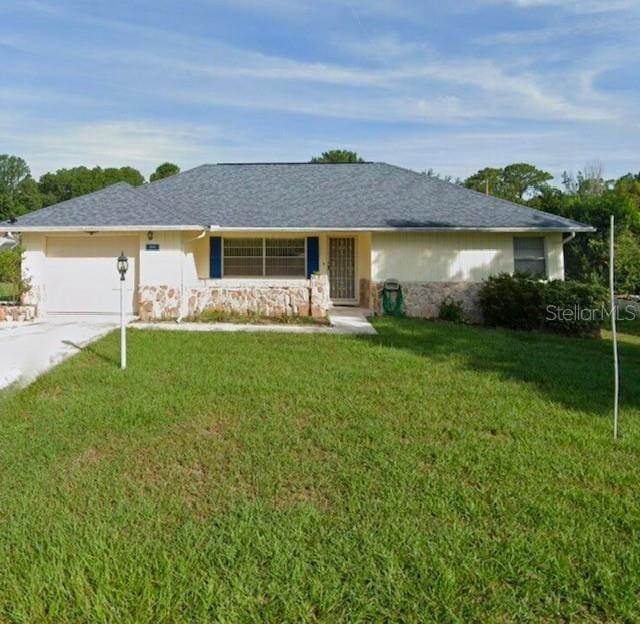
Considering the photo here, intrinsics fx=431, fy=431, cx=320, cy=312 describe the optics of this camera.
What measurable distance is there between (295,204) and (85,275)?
6.56 metres

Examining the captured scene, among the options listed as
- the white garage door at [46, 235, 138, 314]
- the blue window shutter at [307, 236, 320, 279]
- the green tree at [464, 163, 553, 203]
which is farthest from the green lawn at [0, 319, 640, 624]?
the green tree at [464, 163, 553, 203]

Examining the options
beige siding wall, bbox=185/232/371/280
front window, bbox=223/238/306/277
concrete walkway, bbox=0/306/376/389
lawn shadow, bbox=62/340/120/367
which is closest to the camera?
concrete walkway, bbox=0/306/376/389

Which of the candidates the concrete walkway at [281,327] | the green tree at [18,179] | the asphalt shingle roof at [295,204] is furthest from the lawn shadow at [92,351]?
the green tree at [18,179]

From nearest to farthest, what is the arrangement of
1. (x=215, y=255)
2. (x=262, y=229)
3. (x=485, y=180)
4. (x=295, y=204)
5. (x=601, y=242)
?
(x=262, y=229)
(x=215, y=255)
(x=295, y=204)
(x=601, y=242)
(x=485, y=180)

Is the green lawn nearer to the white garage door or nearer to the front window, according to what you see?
the white garage door

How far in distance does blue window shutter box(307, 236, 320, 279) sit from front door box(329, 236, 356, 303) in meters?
0.89

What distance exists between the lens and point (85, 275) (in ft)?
37.8

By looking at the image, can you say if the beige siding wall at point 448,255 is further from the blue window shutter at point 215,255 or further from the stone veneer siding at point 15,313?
the stone veneer siding at point 15,313

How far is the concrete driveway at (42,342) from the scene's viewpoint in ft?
20.7

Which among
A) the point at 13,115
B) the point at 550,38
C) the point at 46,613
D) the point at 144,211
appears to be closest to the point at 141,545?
the point at 46,613

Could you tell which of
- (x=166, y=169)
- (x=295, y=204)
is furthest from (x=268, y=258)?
(x=166, y=169)

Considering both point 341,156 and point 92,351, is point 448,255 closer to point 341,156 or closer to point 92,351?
point 92,351

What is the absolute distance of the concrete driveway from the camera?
6320mm

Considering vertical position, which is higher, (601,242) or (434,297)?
(601,242)
